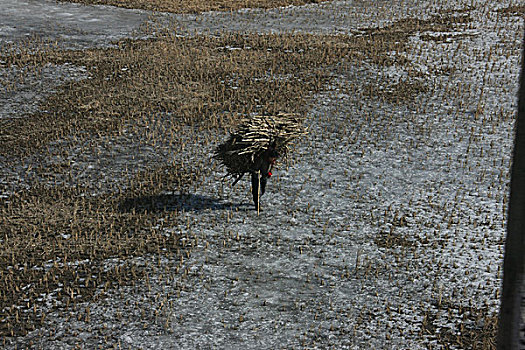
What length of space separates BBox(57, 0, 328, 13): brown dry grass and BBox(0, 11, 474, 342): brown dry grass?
225 inches

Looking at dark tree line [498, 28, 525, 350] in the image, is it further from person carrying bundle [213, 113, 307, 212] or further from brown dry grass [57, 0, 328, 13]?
brown dry grass [57, 0, 328, 13]

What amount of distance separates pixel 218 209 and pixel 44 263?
12.4ft

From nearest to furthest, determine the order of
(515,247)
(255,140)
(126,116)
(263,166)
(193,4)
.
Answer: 1. (515,247)
2. (255,140)
3. (263,166)
4. (126,116)
5. (193,4)

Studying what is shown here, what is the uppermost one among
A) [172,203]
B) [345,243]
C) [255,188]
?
[255,188]

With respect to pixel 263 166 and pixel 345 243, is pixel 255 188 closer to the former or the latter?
pixel 263 166

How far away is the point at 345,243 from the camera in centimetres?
1140

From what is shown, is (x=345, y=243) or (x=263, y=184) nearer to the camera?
(x=345, y=243)

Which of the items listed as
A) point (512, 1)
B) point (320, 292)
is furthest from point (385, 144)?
point (512, 1)

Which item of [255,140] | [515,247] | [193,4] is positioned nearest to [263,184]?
[255,140]

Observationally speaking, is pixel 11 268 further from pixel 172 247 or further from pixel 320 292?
pixel 320 292

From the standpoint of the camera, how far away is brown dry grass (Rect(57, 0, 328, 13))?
100 ft

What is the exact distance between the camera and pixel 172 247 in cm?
1122

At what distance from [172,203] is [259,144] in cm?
285

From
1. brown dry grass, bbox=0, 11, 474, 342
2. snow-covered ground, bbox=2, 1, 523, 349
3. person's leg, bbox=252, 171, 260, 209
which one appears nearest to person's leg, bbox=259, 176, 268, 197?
person's leg, bbox=252, 171, 260, 209
